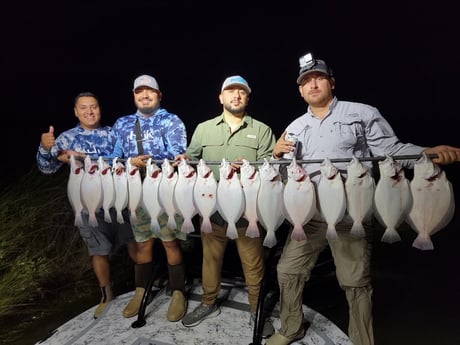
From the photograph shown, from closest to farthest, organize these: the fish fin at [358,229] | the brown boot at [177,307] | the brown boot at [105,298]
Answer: the fish fin at [358,229] < the brown boot at [177,307] < the brown boot at [105,298]

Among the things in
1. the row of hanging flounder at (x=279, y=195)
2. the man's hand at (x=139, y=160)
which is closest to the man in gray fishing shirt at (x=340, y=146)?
the row of hanging flounder at (x=279, y=195)

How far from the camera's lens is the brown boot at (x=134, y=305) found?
3.30 meters

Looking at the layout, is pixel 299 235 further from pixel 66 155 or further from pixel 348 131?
pixel 66 155

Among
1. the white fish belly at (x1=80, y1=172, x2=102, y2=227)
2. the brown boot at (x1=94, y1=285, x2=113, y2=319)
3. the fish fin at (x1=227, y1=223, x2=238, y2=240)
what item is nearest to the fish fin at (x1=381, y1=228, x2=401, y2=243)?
the fish fin at (x1=227, y1=223, x2=238, y2=240)

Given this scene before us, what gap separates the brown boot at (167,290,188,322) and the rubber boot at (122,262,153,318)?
314 mm

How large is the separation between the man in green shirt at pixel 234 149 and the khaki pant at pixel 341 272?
36cm

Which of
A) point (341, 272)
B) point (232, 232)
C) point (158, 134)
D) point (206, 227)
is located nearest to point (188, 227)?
point (206, 227)

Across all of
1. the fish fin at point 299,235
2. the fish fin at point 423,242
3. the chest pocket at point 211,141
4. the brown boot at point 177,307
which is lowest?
the brown boot at point 177,307

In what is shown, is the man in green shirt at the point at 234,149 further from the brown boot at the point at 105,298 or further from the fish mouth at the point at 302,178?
the brown boot at the point at 105,298

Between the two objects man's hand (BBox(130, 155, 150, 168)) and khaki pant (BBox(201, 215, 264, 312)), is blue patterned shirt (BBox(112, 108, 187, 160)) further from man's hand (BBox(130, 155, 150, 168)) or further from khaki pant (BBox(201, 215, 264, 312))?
khaki pant (BBox(201, 215, 264, 312))

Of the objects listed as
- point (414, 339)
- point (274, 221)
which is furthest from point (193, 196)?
point (414, 339)

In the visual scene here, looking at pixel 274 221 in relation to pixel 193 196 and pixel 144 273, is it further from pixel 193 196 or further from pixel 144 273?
pixel 144 273

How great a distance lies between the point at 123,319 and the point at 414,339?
290cm

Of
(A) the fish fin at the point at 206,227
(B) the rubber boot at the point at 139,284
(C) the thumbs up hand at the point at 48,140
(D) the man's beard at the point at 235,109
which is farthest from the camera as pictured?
(B) the rubber boot at the point at 139,284
